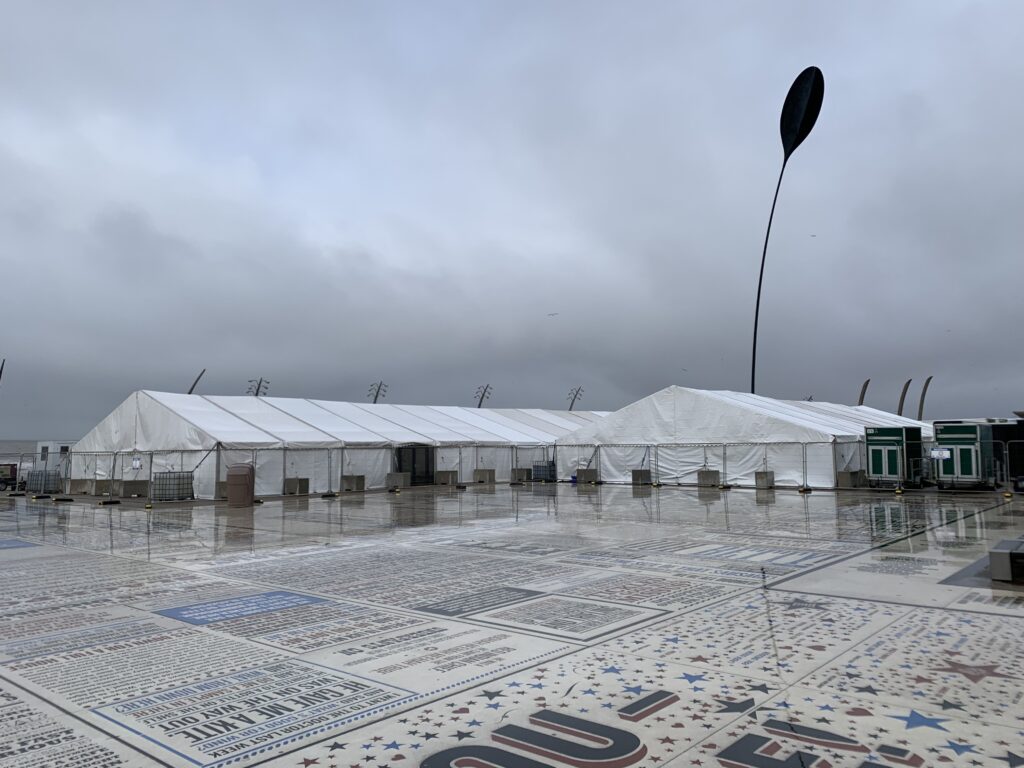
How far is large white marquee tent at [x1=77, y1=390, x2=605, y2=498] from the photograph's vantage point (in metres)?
29.5

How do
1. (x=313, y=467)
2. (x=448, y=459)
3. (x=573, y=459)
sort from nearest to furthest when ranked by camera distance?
(x=313, y=467) < (x=448, y=459) < (x=573, y=459)

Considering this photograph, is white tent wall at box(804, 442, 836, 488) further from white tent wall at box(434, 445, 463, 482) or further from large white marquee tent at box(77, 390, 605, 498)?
white tent wall at box(434, 445, 463, 482)

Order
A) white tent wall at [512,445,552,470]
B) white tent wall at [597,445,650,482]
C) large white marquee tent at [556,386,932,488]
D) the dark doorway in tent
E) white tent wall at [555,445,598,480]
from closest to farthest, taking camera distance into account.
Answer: large white marquee tent at [556,386,932,488] → white tent wall at [597,445,650,482] → the dark doorway in tent → white tent wall at [555,445,598,480] → white tent wall at [512,445,552,470]

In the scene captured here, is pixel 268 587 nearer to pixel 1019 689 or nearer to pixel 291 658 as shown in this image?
pixel 291 658

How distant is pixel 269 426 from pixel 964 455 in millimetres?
27700

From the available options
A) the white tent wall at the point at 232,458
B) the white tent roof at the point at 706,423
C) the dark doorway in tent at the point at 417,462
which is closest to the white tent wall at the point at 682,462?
the white tent roof at the point at 706,423

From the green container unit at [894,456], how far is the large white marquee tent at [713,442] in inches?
53.2

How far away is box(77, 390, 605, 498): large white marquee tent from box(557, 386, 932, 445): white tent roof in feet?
17.8

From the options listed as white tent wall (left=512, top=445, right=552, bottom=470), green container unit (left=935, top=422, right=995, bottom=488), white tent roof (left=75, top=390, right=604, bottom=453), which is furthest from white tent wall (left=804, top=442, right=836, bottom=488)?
white tent roof (left=75, top=390, right=604, bottom=453)

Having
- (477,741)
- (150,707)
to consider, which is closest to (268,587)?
(150,707)

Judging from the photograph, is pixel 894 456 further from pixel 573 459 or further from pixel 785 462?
pixel 573 459

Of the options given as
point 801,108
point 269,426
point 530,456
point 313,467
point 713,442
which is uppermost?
point 801,108

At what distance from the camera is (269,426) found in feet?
106

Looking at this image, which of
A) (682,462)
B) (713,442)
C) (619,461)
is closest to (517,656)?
(713,442)
